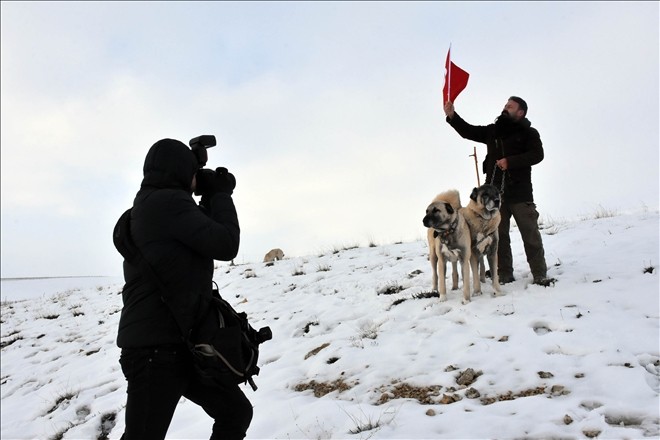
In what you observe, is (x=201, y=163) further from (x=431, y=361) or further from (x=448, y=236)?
(x=448, y=236)

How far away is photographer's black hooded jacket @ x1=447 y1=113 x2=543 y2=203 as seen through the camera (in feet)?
21.0

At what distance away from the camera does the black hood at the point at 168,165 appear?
263 centimetres

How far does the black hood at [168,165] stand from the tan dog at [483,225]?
4.69 meters

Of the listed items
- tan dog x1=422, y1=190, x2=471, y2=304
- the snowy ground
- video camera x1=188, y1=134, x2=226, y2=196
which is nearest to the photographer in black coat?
video camera x1=188, y1=134, x2=226, y2=196

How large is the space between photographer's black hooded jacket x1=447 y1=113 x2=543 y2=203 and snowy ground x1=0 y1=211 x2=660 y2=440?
1355mm

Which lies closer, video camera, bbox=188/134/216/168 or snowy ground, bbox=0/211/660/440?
video camera, bbox=188/134/216/168

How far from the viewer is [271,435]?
159 inches

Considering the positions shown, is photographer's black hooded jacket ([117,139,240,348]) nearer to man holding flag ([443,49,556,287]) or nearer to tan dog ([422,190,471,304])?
tan dog ([422,190,471,304])

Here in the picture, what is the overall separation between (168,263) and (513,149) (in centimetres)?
564

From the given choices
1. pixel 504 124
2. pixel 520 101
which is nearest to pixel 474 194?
pixel 504 124

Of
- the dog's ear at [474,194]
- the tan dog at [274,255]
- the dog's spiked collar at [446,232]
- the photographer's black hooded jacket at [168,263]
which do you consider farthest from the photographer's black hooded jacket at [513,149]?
the tan dog at [274,255]

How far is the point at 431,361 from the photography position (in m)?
4.64

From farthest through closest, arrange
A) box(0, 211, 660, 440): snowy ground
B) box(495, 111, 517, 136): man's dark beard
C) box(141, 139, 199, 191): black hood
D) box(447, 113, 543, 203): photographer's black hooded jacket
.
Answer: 1. box(495, 111, 517, 136): man's dark beard
2. box(447, 113, 543, 203): photographer's black hooded jacket
3. box(0, 211, 660, 440): snowy ground
4. box(141, 139, 199, 191): black hood

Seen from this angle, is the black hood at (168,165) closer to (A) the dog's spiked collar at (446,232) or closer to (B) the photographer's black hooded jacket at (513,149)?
(A) the dog's spiked collar at (446,232)
